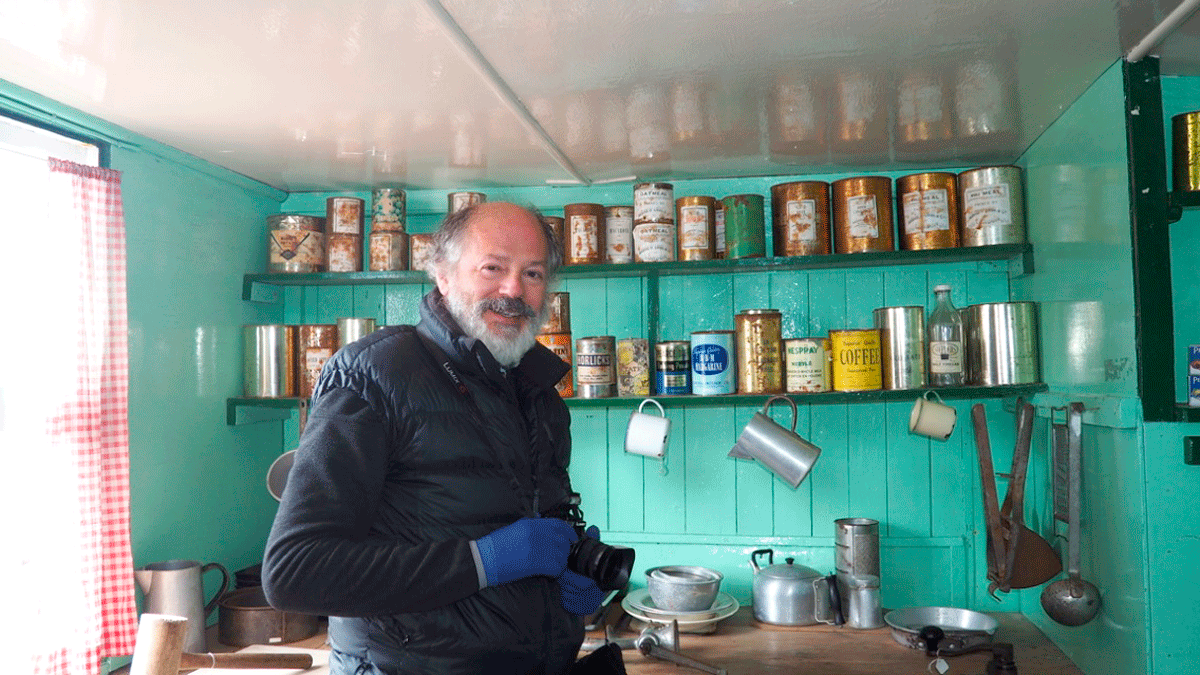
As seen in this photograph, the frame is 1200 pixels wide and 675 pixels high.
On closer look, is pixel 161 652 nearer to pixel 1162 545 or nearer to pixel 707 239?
pixel 707 239

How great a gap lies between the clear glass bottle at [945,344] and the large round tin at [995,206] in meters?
0.14

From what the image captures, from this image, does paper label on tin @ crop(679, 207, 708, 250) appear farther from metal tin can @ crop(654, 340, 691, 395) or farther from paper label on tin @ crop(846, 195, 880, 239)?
paper label on tin @ crop(846, 195, 880, 239)

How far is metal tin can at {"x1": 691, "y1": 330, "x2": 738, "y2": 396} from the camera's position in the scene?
71.9 inches

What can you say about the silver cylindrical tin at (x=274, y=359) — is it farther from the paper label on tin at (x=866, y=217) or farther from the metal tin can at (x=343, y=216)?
the paper label on tin at (x=866, y=217)

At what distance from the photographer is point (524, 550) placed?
1057 mm

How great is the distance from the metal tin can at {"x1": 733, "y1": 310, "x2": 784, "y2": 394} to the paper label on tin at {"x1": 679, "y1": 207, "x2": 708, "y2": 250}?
190 mm

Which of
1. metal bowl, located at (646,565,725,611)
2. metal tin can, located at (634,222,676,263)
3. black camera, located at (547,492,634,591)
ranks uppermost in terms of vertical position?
metal tin can, located at (634,222,676,263)

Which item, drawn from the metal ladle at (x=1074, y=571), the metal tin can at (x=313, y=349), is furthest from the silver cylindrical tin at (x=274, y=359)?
the metal ladle at (x=1074, y=571)

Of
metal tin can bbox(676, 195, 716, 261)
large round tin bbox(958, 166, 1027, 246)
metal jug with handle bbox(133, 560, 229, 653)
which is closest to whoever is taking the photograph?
metal jug with handle bbox(133, 560, 229, 653)

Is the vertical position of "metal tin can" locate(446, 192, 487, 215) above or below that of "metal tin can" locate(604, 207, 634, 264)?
above

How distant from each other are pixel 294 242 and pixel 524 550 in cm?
130

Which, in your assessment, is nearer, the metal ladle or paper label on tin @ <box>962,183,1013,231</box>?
the metal ladle

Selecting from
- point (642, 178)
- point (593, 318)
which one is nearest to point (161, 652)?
point (593, 318)

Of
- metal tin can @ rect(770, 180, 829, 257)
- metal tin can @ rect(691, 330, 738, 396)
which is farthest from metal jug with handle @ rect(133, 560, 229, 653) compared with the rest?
metal tin can @ rect(770, 180, 829, 257)
